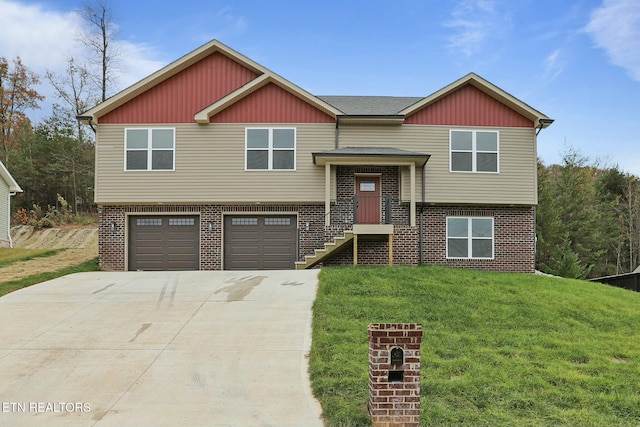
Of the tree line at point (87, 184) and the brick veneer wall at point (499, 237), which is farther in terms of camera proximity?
the tree line at point (87, 184)

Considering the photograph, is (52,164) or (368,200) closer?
(368,200)

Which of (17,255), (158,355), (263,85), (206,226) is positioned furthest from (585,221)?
(158,355)

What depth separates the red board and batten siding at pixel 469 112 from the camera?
58.4 ft

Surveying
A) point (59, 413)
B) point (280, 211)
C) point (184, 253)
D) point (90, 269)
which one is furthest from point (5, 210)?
point (59, 413)

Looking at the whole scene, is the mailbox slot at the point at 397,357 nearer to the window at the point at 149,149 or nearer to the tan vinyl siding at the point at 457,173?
the tan vinyl siding at the point at 457,173

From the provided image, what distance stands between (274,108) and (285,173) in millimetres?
2269

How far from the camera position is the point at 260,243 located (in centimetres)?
1752

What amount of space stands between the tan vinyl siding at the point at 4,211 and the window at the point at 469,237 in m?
→ 21.6

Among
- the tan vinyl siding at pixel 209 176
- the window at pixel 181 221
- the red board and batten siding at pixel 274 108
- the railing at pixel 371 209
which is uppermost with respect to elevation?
the red board and batten siding at pixel 274 108

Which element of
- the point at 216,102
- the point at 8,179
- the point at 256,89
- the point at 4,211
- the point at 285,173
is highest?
the point at 256,89

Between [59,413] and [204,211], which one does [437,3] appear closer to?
[204,211]

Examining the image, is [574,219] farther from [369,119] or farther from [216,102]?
[216,102]

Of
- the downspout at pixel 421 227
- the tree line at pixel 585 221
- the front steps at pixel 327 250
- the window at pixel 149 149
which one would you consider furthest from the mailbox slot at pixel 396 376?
the tree line at pixel 585 221

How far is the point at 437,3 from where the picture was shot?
1616 cm
